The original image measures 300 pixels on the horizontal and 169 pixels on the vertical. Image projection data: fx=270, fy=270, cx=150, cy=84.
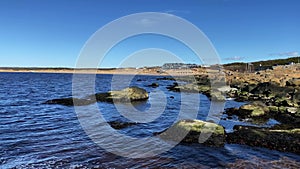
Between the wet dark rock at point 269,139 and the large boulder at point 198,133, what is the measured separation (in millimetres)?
723

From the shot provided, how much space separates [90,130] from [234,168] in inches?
379

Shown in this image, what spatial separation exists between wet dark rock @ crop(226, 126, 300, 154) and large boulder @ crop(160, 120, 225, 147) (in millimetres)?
723

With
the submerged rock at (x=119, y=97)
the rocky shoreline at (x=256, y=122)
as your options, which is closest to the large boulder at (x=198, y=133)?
the rocky shoreline at (x=256, y=122)

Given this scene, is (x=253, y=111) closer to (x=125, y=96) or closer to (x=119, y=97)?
(x=125, y=96)

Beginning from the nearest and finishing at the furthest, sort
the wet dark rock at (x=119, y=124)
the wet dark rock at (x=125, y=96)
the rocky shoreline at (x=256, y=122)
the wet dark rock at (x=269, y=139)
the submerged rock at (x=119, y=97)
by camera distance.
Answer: the wet dark rock at (x=269, y=139) → the rocky shoreline at (x=256, y=122) → the wet dark rock at (x=119, y=124) → the submerged rock at (x=119, y=97) → the wet dark rock at (x=125, y=96)

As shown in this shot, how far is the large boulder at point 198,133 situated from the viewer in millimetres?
14562

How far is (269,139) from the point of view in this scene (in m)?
14.7

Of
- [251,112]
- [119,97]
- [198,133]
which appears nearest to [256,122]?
[251,112]

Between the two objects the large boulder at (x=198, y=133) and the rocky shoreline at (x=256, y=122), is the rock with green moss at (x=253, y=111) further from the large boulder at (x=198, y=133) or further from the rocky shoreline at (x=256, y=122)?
the large boulder at (x=198, y=133)

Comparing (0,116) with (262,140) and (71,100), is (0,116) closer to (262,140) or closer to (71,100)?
(71,100)

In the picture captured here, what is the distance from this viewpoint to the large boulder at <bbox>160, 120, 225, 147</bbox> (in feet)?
47.8

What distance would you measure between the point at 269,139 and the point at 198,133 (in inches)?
152

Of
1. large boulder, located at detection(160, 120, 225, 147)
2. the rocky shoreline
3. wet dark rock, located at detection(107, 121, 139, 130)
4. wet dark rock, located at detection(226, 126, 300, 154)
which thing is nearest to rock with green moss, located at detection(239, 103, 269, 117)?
the rocky shoreline

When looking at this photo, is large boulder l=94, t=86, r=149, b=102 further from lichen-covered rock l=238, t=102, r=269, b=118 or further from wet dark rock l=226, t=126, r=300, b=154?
wet dark rock l=226, t=126, r=300, b=154
